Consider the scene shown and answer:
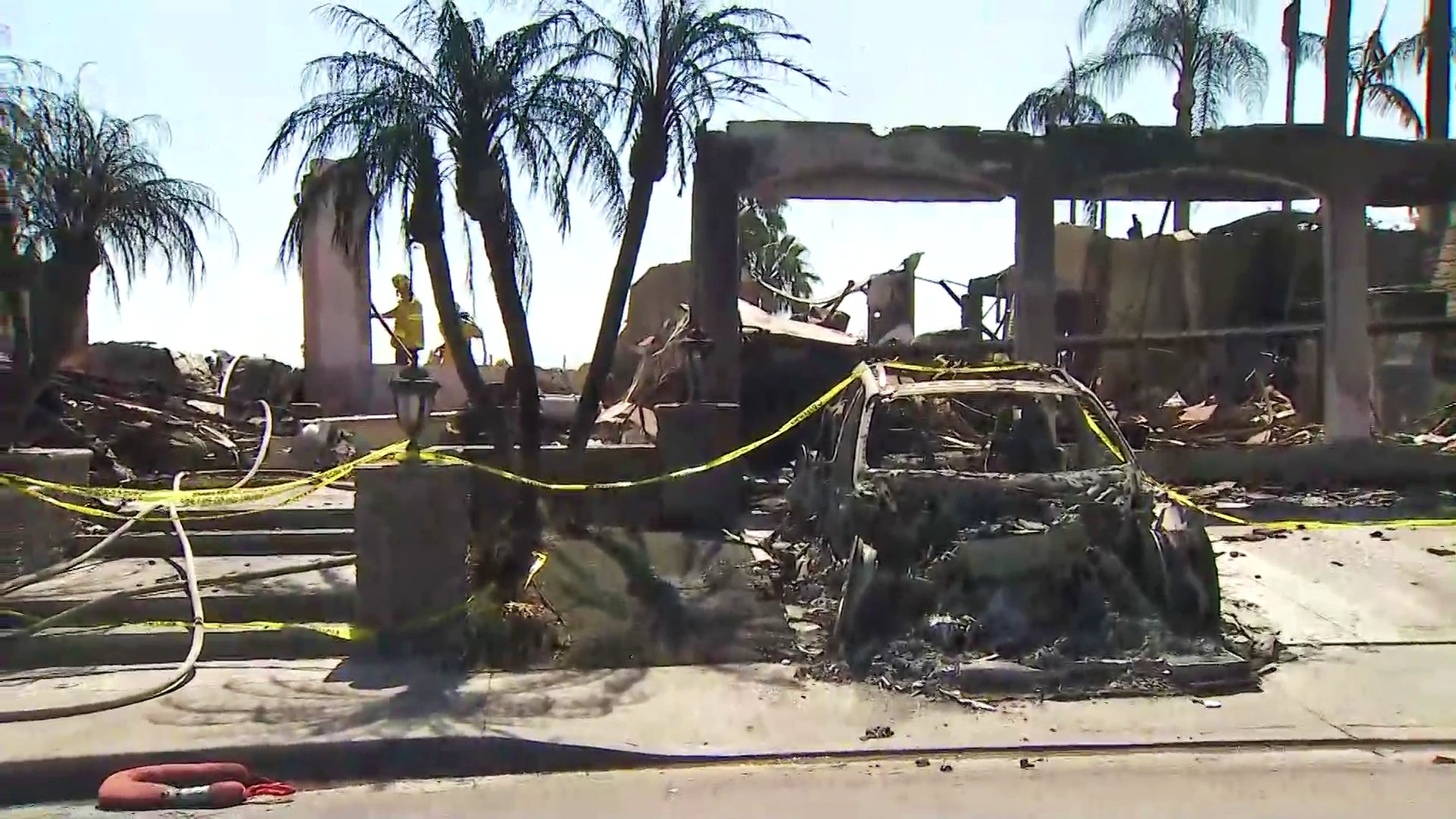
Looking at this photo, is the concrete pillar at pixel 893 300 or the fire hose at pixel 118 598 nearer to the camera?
the fire hose at pixel 118 598

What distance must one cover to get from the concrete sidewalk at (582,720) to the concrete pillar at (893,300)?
17.1m

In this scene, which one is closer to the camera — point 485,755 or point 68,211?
point 485,755

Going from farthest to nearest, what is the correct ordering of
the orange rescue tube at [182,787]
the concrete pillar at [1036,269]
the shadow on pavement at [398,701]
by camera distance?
the concrete pillar at [1036,269] → the shadow on pavement at [398,701] → the orange rescue tube at [182,787]

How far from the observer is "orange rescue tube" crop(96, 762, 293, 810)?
17.7ft

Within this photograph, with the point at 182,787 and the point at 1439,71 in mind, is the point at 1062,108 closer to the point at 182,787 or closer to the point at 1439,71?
the point at 1439,71

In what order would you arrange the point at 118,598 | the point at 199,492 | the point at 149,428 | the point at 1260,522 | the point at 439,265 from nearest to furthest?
the point at 118,598
the point at 199,492
the point at 1260,522
the point at 439,265
the point at 149,428

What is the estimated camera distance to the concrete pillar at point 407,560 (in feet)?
25.3

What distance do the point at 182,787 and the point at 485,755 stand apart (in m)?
1.43

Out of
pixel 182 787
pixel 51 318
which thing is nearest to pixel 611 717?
pixel 182 787

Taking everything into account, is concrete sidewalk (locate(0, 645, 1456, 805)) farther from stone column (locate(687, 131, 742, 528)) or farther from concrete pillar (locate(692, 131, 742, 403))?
concrete pillar (locate(692, 131, 742, 403))

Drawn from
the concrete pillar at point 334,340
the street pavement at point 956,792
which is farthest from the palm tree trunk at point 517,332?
the concrete pillar at point 334,340

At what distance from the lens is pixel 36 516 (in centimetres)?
909

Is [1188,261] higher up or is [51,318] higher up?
[1188,261]

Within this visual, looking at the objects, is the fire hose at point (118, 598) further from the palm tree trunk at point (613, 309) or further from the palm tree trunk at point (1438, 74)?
the palm tree trunk at point (1438, 74)
